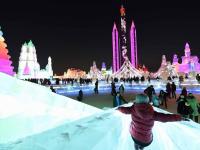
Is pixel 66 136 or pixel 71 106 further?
pixel 71 106

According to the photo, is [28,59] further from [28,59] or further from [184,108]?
[184,108]

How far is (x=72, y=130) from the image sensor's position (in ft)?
21.6

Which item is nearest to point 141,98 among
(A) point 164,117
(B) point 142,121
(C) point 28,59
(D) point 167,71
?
(B) point 142,121

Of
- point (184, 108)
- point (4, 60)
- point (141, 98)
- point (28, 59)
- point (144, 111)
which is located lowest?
point (184, 108)

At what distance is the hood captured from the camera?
Result: 4719mm

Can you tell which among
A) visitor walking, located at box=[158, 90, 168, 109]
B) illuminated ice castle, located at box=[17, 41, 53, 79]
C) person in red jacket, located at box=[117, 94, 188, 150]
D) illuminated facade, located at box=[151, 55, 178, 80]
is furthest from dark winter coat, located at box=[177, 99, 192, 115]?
illuminated ice castle, located at box=[17, 41, 53, 79]

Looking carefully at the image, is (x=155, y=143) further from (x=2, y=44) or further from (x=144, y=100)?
(x=2, y=44)

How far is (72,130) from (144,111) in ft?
7.34

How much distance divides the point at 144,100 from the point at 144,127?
0.37m

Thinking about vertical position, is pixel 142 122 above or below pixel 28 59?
below

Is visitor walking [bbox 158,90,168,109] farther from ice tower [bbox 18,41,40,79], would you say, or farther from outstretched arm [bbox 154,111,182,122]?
ice tower [bbox 18,41,40,79]

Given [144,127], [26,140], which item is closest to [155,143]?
[144,127]

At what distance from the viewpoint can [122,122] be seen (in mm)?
7586

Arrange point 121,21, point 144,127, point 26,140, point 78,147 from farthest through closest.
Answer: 1. point 121,21
2. point 26,140
3. point 78,147
4. point 144,127
